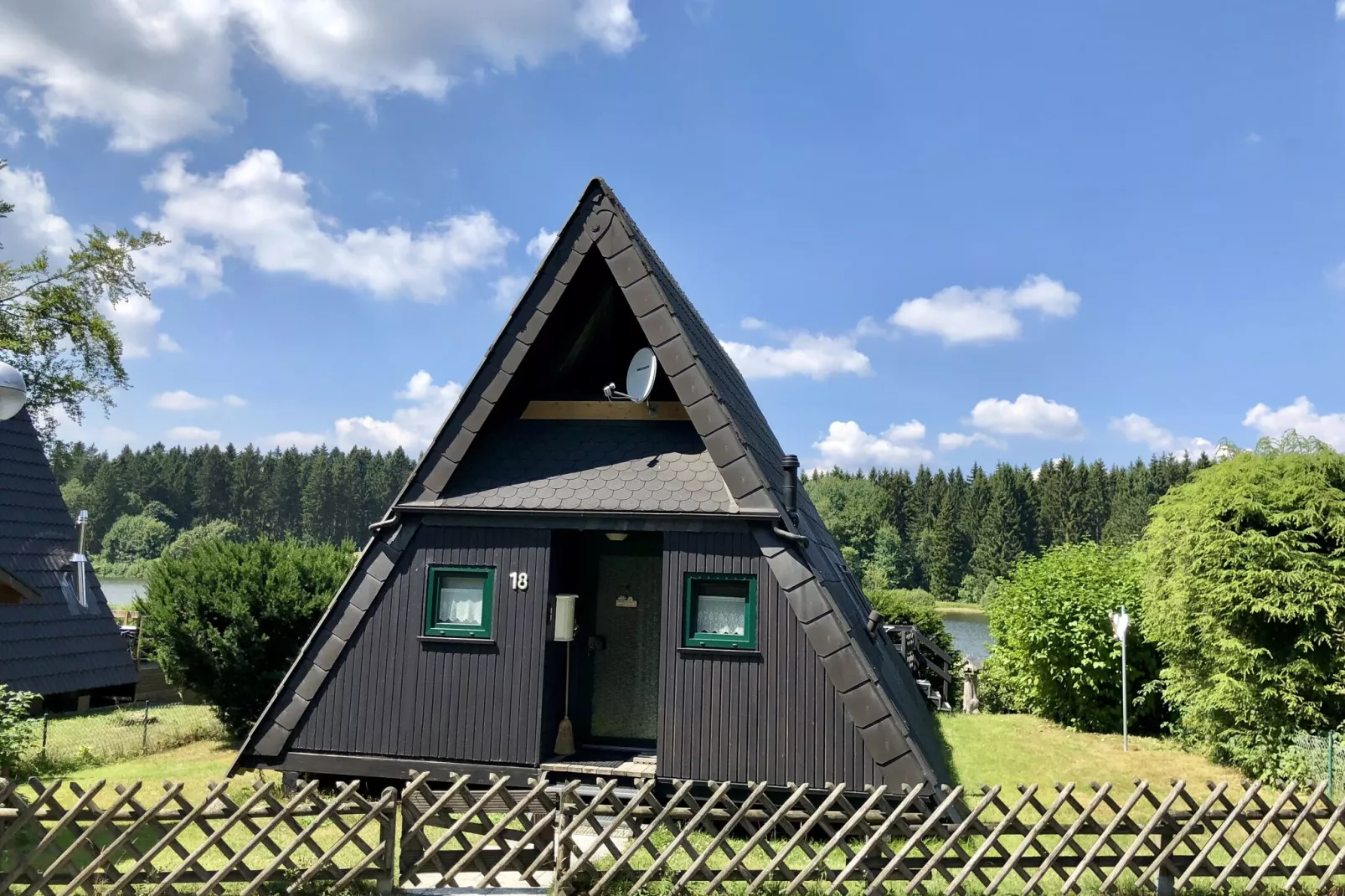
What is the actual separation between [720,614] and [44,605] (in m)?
14.0

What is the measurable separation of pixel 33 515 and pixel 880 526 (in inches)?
3241

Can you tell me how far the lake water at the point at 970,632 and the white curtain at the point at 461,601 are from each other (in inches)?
506

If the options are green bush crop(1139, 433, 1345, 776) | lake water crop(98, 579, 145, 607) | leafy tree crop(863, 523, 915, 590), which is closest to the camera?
green bush crop(1139, 433, 1345, 776)

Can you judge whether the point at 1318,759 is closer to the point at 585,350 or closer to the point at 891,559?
the point at 585,350

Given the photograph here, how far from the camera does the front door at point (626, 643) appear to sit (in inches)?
378

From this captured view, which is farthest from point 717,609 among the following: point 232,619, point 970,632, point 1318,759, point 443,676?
point 970,632

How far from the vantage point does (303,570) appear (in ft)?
44.0

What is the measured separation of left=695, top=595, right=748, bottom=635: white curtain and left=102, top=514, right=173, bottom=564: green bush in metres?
94.9

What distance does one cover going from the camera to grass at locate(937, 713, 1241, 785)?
38.7 ft

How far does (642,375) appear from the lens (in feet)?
30.3

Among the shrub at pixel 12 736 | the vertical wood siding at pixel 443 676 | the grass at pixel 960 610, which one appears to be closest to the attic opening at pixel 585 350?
the vertical wood siding at pixel 443 676

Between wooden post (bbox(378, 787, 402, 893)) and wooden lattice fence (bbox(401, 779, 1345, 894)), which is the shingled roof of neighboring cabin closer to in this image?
wooden post (bbox(378, 787, 402, 893))

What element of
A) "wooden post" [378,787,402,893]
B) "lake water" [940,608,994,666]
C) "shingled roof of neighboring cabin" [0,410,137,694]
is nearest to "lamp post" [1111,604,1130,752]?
"lake water" [940,608,994,666]

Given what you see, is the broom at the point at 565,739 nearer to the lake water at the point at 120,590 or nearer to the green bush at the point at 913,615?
the green bush at the point at 913,615
